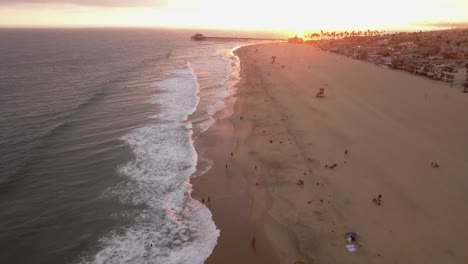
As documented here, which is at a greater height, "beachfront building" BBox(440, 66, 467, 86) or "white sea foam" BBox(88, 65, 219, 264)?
"beachfront building" BBox(440, 66, 467, 86)

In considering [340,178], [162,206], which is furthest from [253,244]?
[340,178]

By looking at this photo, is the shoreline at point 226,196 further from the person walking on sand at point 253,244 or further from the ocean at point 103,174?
the ocean at point 103,174

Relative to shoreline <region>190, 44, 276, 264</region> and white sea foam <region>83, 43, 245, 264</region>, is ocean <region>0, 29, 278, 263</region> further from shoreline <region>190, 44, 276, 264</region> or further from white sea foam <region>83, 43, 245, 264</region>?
shoreline <region>190, 44, 276, 264</region>

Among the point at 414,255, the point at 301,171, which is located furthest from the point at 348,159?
the point at 414,255

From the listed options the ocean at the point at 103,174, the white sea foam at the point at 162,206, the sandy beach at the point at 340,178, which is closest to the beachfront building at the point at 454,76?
the sandy beach at the point at 340,178

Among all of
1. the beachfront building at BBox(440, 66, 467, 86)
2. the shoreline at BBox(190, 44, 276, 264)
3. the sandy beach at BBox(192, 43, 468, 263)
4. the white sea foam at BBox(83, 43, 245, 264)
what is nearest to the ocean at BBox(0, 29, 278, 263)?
the white sea foam at BBox(83, 43, 245, 264)

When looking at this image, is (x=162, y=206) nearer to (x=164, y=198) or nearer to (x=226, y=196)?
(x=164, y=198)
